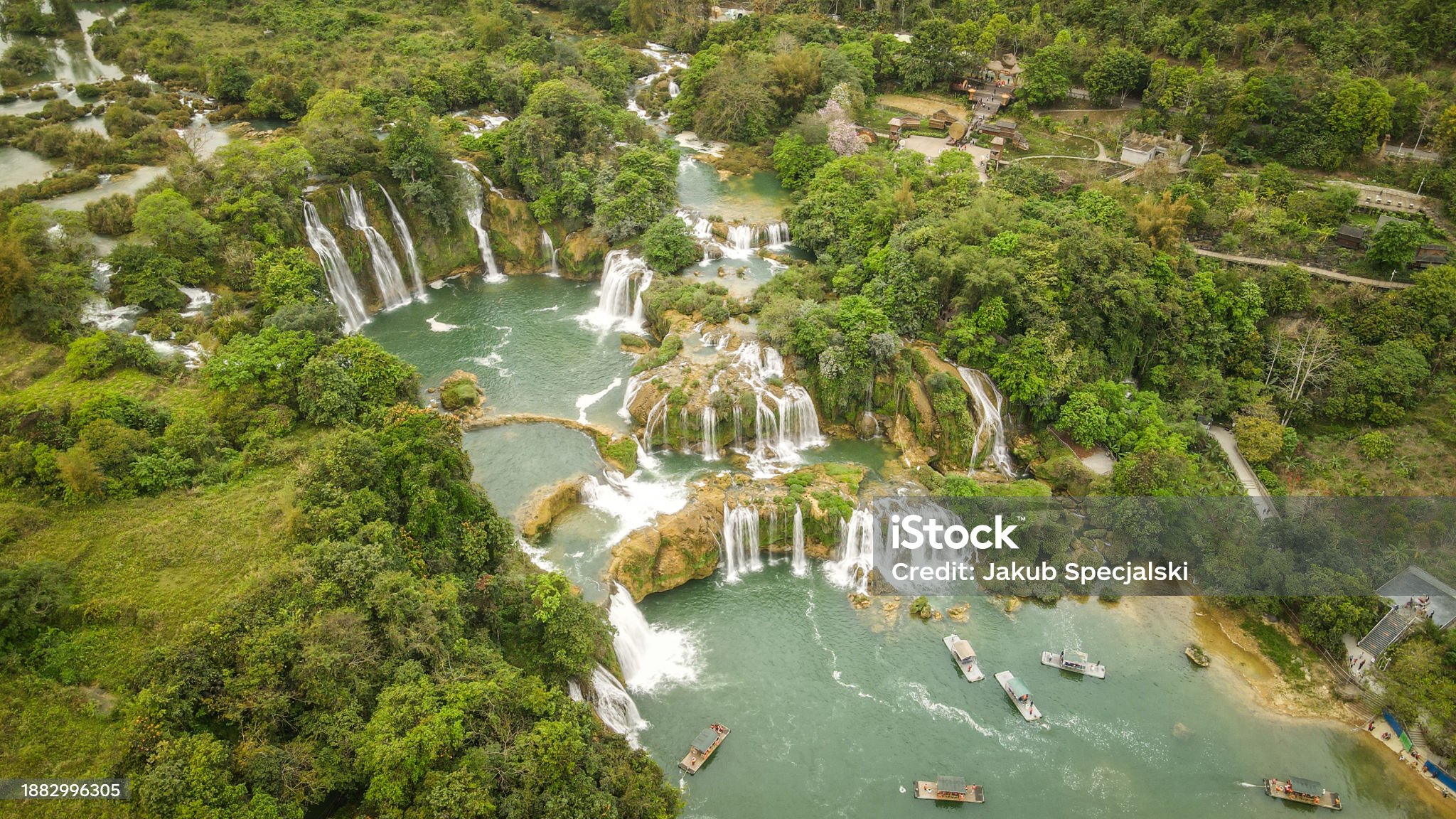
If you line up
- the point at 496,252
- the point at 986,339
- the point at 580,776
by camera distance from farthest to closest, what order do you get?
the point at 496,252 → the point at 986,339 → the point at 580,776

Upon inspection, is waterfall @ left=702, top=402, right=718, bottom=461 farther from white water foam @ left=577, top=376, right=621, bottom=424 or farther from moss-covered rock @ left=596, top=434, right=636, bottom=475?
white water foam @ left=577, top=376, right=621, bottom=424

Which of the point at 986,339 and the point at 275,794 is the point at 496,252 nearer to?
the point at 986,339

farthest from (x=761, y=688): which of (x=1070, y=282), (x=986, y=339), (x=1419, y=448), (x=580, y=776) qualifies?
(x=1419, y=448)

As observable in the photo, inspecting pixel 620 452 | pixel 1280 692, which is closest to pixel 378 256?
pixel 620 452

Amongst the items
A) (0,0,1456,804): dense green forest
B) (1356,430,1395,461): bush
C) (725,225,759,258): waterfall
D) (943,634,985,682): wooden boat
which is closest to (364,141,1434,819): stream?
(943,634,985,682): wooden boat

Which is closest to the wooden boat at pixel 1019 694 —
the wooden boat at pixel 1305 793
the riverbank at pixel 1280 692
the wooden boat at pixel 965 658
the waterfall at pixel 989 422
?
the wooden boat at pixel 965 658

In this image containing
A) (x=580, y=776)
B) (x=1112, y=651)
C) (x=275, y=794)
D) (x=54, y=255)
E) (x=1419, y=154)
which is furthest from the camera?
(x=1419, y=154)

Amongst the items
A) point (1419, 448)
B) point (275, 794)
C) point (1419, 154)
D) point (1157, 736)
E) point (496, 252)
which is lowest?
point (1157, 736)
